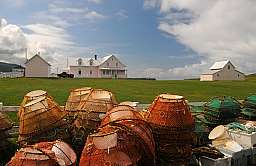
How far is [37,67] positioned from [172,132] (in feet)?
193

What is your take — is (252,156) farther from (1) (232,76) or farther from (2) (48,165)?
(1) (232,76)

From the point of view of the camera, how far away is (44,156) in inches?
363

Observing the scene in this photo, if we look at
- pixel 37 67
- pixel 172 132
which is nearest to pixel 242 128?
pixel 172 132

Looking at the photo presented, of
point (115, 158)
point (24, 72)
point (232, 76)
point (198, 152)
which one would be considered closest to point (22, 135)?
point (115, 158)

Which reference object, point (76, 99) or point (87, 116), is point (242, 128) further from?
point (76, 99)

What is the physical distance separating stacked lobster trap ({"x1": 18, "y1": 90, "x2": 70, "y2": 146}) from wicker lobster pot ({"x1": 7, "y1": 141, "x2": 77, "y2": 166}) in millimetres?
2108

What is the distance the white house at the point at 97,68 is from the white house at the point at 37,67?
10.3 meters

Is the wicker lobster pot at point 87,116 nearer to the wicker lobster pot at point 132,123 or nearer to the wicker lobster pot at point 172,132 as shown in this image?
the wicker lobster pot at point 132,123

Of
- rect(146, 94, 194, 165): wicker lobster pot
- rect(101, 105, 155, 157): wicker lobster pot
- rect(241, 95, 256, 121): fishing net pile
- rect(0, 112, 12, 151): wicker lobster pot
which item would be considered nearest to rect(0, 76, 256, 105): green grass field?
rect(241, 95, 256, 121): fishing net pile

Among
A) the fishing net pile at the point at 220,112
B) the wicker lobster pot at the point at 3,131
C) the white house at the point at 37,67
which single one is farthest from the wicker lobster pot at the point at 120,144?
the white house at the point at 37,67

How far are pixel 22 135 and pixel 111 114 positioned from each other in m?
3.36

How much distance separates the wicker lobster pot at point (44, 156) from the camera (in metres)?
9.05

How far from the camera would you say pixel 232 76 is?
79.8m

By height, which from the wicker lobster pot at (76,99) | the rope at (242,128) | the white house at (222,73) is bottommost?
the rope at (242,128)
